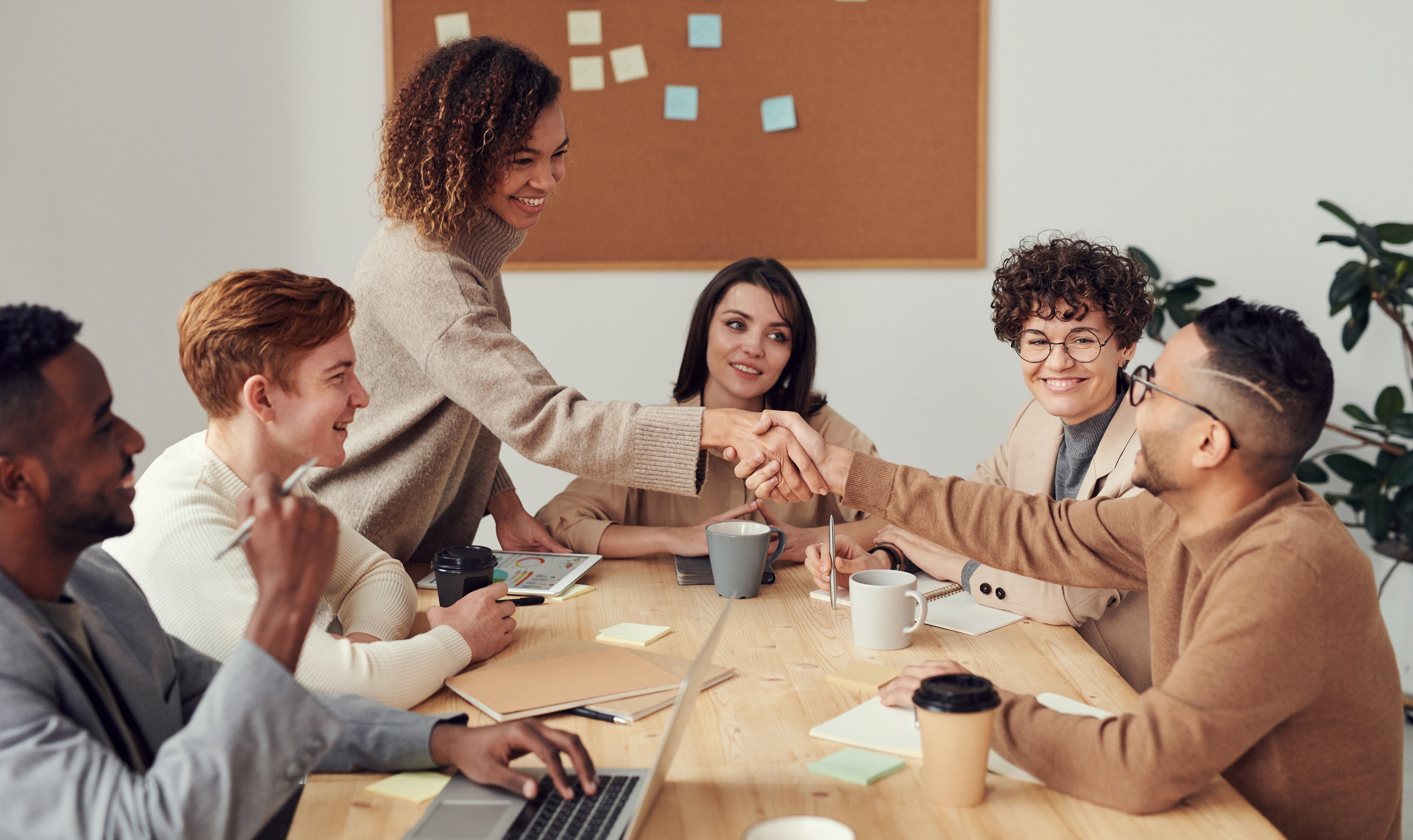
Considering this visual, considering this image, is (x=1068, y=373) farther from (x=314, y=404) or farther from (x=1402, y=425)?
(x=1402, y=425)

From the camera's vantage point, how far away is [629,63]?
118 inches

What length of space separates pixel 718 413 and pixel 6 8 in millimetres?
2437

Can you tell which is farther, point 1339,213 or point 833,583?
point 1339,213

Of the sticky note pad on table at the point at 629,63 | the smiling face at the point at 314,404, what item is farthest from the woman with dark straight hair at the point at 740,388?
the sticky note pad on table at the point at 629,63

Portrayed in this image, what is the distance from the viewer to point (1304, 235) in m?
3.11

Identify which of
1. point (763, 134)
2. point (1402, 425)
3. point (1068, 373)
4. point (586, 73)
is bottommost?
point (1402, 425)

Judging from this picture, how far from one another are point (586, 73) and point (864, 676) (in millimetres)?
2263

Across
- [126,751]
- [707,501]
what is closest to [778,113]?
[707,501]

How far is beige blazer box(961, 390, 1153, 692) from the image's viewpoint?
4.95ft

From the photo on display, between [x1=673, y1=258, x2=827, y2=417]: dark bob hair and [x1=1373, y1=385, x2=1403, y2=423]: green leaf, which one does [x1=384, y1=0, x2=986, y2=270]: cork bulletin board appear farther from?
[x1=1373, y1=385, x2=1403, y2=423]: green leaf

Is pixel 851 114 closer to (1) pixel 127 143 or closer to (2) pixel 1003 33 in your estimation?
(2) pixel 1003 33

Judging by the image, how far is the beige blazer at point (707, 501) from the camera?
2.09 m

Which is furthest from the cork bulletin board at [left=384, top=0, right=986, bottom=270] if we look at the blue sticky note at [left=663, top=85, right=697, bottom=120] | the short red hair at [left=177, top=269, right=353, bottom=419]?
the short red hair at [left=177, top=269, right=353, bottom=419]

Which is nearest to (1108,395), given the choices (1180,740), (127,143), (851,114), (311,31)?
(1180,740)
